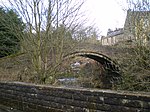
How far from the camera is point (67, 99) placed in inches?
172

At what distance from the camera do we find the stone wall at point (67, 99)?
3.44 meters

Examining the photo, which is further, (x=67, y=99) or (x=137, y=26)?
(x=137, y=26)

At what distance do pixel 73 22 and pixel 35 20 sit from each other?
1.65 metres

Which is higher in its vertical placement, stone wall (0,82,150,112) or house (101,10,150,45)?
house (101,10,150,45)

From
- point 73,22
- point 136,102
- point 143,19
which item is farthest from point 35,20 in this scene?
point 136,102

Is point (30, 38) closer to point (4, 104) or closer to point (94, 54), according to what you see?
point (4, 104)

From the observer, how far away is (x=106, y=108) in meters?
3.76

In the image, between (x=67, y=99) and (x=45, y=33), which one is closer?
(x=67, y=99)

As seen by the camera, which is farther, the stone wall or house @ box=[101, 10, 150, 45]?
house @ box=[101, 10, 150, 45]

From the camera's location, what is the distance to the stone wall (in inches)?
136

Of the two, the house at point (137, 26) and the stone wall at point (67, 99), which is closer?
the stone wall at point (67, 99)

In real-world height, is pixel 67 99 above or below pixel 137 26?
below

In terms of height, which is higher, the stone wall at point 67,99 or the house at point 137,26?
the house at point 137,26

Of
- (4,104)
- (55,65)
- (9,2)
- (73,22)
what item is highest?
(9,2)
